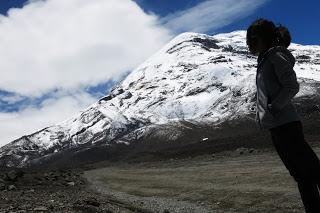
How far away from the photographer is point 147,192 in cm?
2877

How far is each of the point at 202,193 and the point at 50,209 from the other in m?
9.29

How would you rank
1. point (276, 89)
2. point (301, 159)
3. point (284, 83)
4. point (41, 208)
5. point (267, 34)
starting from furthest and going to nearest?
point (41, 208) → point (267, 34) → point (276, 89) → point (284, 83) → point (301, 159)

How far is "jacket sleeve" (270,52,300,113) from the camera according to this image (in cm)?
703

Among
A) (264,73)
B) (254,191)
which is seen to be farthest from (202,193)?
(264,73)

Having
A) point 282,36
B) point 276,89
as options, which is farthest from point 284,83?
point 282,36

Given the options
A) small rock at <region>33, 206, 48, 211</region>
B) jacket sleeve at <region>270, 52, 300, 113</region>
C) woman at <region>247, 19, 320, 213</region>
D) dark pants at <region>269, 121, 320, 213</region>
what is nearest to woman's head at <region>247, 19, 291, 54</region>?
woman at <region>247, 19, 320, 213</region>

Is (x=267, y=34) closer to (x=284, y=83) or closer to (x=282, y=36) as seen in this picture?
(x=282, y=36)

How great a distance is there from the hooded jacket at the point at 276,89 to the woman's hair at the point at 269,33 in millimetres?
179

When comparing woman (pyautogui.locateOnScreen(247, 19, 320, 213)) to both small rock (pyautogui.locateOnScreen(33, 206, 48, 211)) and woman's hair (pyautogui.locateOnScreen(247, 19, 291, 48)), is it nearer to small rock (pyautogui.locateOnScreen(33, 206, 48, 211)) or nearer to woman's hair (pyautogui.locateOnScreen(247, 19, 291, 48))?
woman's hair (pyautogui.locateOnScreen(247, 19, 291, 48))

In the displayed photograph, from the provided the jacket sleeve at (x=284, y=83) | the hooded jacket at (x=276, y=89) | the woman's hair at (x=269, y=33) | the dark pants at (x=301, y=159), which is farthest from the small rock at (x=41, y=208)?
the jacket sleeve at (x=284, y=83)

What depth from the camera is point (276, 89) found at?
7.18 metres

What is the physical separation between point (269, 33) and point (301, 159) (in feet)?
6.01

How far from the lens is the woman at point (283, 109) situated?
22.8 feet

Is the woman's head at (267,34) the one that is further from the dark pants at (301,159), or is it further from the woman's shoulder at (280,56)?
the dark pants at (301,159)
